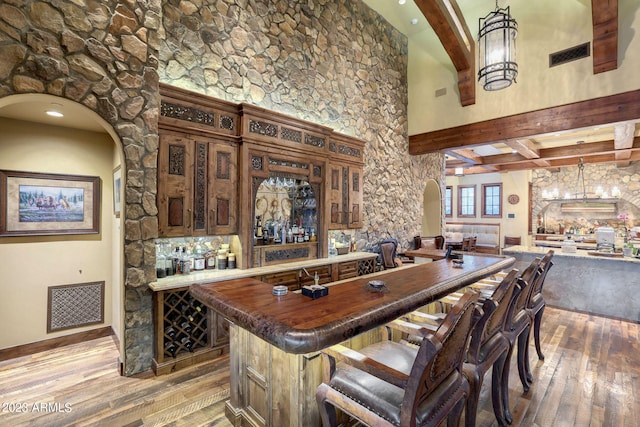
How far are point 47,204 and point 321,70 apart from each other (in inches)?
167

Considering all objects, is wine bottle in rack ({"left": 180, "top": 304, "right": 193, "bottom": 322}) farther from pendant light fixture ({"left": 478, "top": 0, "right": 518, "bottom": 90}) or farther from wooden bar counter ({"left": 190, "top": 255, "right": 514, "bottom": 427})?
pendant light fixture ({"left": 478, "top": 0, "right": 518, "bottom": 90})

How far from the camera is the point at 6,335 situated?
3104 mm

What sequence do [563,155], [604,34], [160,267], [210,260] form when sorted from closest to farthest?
[160,267] < [210,260] < [604,34] < [563,155]

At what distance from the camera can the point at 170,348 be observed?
288 centimetres

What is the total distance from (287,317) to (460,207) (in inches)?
501

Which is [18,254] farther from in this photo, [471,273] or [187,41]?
[471,273]

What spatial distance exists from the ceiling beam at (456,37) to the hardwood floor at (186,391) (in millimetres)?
4496

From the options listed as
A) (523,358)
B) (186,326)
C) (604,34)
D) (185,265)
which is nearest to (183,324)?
(186,326)

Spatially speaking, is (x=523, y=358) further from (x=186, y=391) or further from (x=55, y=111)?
(x=55, y=111)

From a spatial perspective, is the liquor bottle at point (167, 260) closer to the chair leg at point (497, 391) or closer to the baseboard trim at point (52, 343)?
the baseboard trim at point (52, 343)

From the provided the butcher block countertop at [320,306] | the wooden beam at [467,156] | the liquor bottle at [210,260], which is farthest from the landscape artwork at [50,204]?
the wooden beam at [467,156]

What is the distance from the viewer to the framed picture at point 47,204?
312 centimetres

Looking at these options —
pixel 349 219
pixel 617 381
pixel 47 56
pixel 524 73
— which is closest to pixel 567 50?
pixel 524 73

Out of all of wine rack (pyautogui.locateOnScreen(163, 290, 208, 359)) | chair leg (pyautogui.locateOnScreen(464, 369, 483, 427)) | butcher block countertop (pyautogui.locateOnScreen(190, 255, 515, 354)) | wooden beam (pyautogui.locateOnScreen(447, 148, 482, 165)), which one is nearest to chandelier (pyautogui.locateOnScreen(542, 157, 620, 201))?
wooden beam (pyautogui.locateOnScreen(447, 148, 482, 165))
